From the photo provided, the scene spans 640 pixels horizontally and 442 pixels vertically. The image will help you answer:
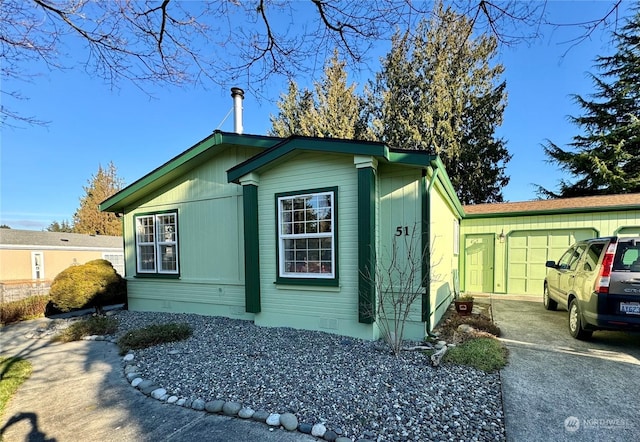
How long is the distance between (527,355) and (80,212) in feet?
111

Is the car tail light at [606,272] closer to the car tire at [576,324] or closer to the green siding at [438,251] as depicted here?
the car tire at [576,324]

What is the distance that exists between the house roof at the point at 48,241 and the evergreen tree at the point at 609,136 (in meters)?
29.4

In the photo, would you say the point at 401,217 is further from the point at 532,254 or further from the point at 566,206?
the point at 566,206

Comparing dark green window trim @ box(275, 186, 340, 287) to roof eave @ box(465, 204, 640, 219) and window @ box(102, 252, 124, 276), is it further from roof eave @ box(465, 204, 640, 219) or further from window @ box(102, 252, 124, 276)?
window @ box(102, 252, 124, 276)

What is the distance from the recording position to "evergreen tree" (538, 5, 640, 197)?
1404 centimetres

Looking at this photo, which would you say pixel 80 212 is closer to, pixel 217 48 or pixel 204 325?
pixel 204 325

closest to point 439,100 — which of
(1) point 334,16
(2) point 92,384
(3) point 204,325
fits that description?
(1) point 334,16

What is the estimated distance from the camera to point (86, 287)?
7820 millimetres

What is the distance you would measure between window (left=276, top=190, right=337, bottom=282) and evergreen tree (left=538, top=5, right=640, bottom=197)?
16162 mm

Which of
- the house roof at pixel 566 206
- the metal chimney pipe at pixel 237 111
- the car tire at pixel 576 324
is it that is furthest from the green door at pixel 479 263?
the metal chimney pipe at pixel 237 111

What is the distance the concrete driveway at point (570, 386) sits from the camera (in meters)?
2.60

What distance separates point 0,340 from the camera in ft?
21.7

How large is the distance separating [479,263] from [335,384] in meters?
8.47

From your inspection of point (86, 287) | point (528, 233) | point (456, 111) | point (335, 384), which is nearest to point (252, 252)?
point (335, 384)
